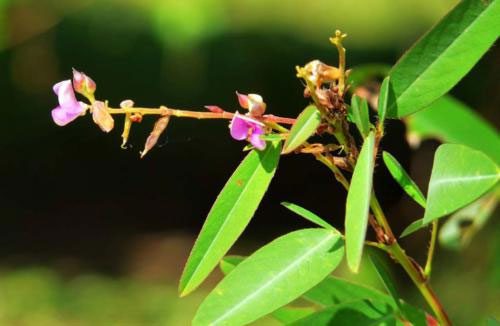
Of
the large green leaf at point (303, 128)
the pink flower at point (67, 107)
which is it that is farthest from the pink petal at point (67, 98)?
the large green leaf at point (303, 128)

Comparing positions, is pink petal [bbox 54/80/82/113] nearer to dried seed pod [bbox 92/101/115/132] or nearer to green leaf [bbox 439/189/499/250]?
dried seed pod [bbox 92/101/115/132]

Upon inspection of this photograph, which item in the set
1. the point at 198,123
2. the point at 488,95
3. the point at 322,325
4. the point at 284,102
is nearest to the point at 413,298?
the point at 488,95

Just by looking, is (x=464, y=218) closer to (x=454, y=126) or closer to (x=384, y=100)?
(x=454, y=126)

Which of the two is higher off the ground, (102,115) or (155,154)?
(155,154)

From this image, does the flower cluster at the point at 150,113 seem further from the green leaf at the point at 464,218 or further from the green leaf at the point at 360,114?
the green leaf at the point at 464,218

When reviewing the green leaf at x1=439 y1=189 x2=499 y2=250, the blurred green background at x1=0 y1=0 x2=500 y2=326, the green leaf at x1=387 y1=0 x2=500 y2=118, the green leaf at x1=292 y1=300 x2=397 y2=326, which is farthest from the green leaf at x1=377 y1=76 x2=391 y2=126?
the blurred green background at x1=0 y1=0 x2=500 y2=326

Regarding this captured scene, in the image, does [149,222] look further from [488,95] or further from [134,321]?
[488,95]

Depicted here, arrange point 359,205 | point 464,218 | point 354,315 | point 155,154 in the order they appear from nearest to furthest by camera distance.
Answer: point 359,205, point 354,315, point 464,218, point 155,154

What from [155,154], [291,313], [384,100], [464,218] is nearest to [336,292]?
[291,313]
